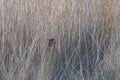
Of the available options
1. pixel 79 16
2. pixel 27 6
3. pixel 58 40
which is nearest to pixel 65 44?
pixel 58 40

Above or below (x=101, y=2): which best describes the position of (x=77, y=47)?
below

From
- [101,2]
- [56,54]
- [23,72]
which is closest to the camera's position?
[23,72]

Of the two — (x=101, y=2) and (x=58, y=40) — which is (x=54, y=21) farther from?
(x=101, y=2)

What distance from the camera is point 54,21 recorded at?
3.27 metres

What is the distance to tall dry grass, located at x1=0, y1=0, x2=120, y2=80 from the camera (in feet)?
9.91

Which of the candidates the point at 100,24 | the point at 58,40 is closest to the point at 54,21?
the point at 58,40

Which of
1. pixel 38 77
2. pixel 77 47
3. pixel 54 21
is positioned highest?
pixel 54 21

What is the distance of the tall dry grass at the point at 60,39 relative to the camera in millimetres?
3021

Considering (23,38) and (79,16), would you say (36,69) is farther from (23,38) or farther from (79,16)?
(79,16)

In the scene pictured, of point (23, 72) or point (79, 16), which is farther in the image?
point (79, 16)

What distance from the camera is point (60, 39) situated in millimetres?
3236

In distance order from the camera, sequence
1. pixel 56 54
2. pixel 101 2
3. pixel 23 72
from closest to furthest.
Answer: pixel 23 72 → pixel 56 54 → pixel 101 2

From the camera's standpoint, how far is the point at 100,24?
3340 millimetres

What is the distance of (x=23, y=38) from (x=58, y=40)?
0.96 feet
